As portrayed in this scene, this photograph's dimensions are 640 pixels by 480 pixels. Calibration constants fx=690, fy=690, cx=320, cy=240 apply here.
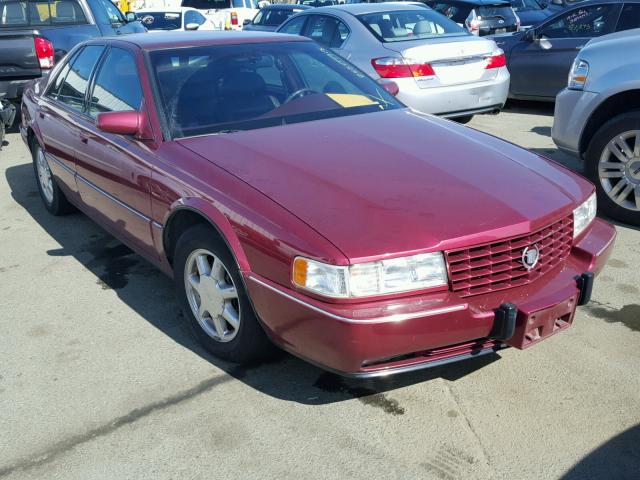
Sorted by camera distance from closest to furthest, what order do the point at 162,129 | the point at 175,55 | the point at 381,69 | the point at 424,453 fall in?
the point at 424,453
the point at 162,129
the point at 175,55
the point at 381,69

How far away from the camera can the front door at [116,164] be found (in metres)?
3.83

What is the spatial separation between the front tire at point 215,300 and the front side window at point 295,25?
659 cm

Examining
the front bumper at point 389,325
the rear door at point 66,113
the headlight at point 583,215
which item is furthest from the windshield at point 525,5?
the front bumper at point 389,325

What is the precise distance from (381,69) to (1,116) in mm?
4419

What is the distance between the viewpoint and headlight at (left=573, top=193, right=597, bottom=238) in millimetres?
3240

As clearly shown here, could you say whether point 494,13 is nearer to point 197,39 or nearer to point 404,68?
point 404,68

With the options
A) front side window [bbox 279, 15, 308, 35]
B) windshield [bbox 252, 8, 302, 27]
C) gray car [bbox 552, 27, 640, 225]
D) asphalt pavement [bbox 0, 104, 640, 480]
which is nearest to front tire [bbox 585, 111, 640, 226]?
gray car [bbox 552, 27, 640, 225]

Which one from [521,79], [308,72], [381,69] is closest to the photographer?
[308,72]

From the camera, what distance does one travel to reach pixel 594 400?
10.0 ft

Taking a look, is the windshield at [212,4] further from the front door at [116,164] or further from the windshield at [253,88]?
the windshield at [253,88]

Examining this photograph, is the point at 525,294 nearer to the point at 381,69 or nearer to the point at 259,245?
the point at 259,245

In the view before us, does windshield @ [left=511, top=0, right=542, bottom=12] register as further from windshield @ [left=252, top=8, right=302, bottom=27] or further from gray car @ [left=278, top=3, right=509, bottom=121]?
gray car @ [left=278, top=3, right=509, bottom=121]

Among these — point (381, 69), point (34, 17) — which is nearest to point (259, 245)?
point (381, 69)

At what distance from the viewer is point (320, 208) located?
2875 millimetres
